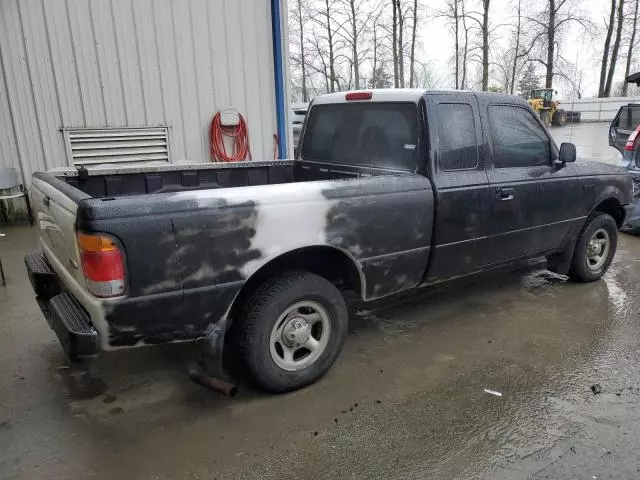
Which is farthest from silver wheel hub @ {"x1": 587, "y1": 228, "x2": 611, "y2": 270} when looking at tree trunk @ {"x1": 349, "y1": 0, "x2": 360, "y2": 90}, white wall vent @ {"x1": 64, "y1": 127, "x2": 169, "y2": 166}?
tree trunk @ {"x1": 349, "y1": 0, "x2": 360, "y2": 90}

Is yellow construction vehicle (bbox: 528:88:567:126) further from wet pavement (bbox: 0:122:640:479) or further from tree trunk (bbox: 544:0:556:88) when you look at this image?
wet pavement (bbox: 0:122:640:479)

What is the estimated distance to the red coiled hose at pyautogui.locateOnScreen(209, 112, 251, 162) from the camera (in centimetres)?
842

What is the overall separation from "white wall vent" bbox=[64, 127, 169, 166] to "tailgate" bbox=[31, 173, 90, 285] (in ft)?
14.1

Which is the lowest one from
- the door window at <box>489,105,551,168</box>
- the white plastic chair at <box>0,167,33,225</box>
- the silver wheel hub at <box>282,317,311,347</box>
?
the silver wheel hub at <box>282,317,311,347</box>

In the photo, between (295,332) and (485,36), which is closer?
(295,332)

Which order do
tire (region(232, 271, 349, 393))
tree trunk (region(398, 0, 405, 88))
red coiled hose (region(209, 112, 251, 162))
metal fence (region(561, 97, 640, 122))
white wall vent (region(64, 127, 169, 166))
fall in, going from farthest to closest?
metal fence (region(561, 97, 640, 122)) → tree trunk (region(398, 0, 405, 88)) → red coiled hose (region(209, 112, 251, 162)) → white wall vent (region(64, 127, 169, 166)) → tire (region(232, 271, 349, 393))

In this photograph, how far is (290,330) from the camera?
10.2ft

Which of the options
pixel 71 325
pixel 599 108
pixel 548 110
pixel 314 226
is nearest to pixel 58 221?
pixel 71 325

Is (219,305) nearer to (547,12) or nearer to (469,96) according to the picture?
(469,96)

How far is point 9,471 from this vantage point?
2473 millimetres

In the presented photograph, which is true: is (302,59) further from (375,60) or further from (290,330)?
(290,330)

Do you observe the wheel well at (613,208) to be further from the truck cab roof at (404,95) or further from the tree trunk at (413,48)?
the tree trunk at (413,48)

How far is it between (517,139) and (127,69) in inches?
235

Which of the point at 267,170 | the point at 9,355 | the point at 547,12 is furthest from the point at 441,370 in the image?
the point at 547,12
